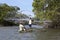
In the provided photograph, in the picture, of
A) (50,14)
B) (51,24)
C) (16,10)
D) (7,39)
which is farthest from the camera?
(16,10)

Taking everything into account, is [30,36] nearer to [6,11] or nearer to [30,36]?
[30,36]

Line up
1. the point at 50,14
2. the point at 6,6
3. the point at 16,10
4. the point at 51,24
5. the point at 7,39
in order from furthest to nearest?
the point at 16,10 < the point at 6,6 < the point at 51,24 < the point at 50,14 < the point at 7,39

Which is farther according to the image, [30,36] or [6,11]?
[6,11]

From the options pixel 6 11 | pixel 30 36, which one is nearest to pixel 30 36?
pixel 30 36

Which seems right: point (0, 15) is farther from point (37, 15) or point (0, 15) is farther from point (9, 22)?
point (37, 15)

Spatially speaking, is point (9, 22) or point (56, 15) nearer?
point (56, 15)

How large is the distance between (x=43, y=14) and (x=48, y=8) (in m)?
1.62

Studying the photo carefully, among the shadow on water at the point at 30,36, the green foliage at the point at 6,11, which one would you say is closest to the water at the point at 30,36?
the shadow on water at the point at 30,36

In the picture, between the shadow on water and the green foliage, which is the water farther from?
the green foliage

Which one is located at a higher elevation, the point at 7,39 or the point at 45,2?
the point at 45,2

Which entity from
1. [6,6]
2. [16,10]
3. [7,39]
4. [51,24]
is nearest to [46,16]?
[51,24]

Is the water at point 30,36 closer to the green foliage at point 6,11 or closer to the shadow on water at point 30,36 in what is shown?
the shadow on water at point 30,36

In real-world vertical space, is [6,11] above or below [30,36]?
above

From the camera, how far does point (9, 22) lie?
8231cm
